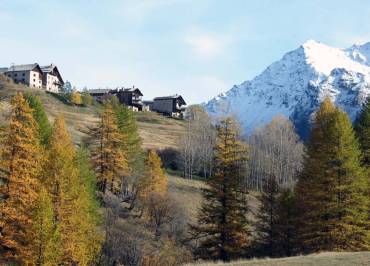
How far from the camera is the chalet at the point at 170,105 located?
169 meters

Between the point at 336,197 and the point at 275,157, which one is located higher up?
the point at 336,197

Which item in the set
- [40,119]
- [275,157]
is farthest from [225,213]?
[275,157]

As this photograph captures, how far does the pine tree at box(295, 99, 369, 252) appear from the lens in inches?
1313

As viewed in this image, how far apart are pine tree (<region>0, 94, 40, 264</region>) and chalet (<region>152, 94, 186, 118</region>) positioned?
135104 millimetres

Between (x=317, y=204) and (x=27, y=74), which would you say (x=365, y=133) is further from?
(x=27, y=74)

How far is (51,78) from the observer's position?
15525 centimetres

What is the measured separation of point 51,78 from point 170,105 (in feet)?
139

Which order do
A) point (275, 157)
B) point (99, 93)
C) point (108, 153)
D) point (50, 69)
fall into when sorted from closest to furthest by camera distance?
1. point (108, 153)
2. point (275, 157)
3. point (50, 69)
4. point (99, 93)

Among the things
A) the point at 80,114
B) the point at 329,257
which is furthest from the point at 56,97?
the point at 329,257

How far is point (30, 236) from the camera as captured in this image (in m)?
30.7

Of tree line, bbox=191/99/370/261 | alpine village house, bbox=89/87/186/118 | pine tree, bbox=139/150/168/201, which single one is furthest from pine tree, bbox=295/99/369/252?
alpine village house, bbox=89/87/186/118

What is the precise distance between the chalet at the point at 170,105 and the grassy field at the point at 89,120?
16.0 meters

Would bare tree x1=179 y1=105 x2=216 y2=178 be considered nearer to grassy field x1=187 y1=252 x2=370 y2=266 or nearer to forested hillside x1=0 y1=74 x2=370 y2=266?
forested hillside x1=0 y1=74 x2=370 y2=266

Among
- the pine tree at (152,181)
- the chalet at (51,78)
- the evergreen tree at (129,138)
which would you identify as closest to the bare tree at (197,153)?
the pine tree at (152,181)
